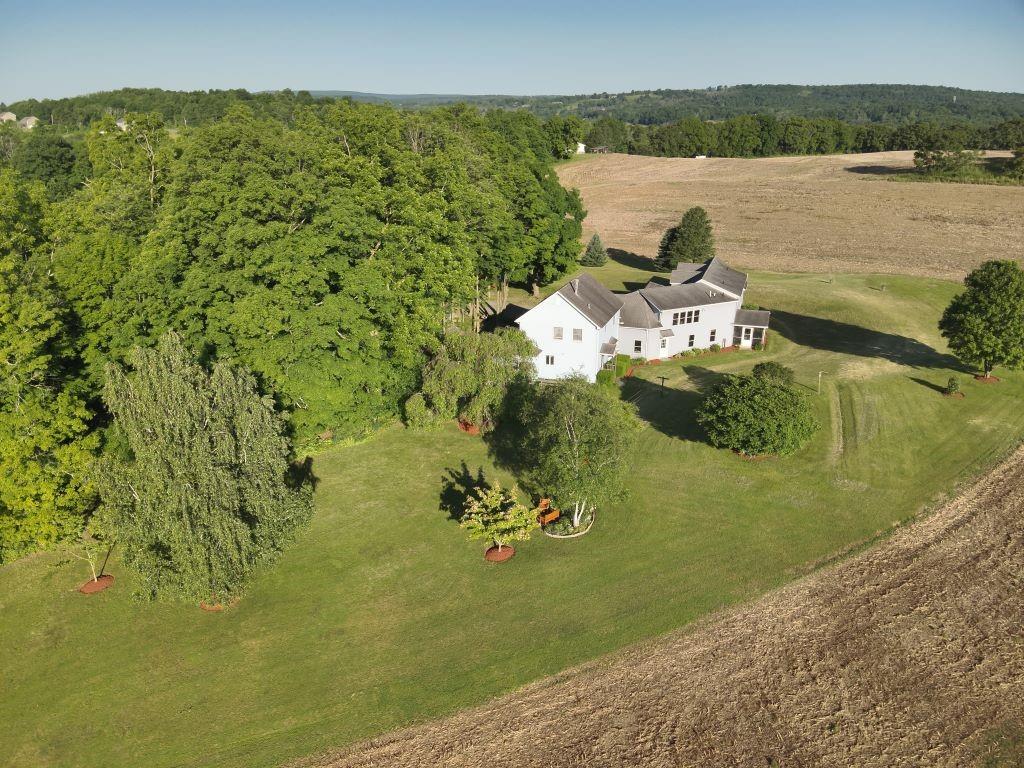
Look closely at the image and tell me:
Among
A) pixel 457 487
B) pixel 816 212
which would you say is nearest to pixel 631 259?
pixel 816 212

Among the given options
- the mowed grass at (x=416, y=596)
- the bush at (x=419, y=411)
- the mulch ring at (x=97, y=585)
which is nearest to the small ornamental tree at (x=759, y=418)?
the mowed grass at (x=416, y=596)

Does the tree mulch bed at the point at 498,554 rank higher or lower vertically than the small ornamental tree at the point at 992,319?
lower

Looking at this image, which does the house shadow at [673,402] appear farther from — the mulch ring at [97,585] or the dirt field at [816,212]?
the dirt field at [816,212]

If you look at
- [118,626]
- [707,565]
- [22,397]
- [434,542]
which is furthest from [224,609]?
[707,565]

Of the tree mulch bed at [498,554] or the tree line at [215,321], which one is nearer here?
the tree line at [215,321]

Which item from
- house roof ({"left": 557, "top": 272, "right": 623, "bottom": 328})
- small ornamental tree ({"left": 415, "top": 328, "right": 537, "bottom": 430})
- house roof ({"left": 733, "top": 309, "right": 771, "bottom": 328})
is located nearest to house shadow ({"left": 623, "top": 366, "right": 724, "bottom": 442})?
house roof ({"left": 557, "top": 272, "right": 623, "bottom": 328})

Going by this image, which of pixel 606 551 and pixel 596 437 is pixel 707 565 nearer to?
pixel 606 551

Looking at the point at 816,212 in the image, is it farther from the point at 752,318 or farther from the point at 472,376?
the point at 472,376
